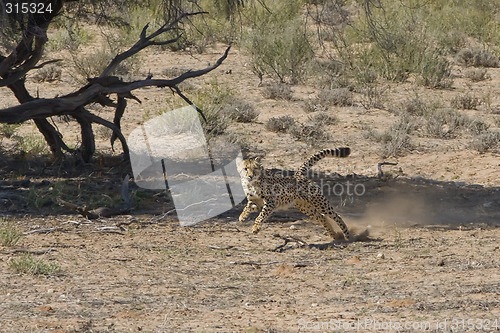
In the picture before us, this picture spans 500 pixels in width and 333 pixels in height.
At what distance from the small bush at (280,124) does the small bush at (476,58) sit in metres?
7.28

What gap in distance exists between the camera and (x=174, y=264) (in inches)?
275

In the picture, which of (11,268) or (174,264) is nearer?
(11,268)

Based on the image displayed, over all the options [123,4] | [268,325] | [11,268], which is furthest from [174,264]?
[123,4]

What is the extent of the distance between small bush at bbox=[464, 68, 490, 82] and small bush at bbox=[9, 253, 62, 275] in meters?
13.4

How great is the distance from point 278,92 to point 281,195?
7.72m

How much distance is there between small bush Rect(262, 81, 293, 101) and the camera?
1572 cm

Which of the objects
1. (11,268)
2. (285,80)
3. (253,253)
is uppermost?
(11,268)

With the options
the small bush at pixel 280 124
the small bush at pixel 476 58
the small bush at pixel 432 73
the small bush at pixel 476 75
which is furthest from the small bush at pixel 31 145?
the small bush at pixel 476 58

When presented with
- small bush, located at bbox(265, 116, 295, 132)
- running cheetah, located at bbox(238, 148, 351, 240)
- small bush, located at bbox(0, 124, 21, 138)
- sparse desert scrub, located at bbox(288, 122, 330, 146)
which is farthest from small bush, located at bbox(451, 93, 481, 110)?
small bush, located at bbox(0, 124, 21, 138)

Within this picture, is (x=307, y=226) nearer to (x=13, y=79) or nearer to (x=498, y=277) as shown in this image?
(x=498, y=277)

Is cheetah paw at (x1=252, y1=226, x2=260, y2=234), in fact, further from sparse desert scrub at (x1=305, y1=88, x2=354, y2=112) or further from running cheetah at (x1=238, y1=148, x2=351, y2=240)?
sparse desert scrub at (x1=305, y1=88, x2=354, y2=112)

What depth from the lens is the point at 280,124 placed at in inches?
540

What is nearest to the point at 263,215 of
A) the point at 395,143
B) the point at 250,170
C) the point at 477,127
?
the point at 250,170

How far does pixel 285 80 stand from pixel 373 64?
211cm
